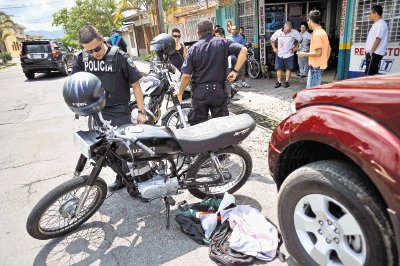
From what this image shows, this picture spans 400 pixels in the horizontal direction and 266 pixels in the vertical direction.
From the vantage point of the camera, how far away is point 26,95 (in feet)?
34.8

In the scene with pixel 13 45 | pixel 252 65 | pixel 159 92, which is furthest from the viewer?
pixel 13 45

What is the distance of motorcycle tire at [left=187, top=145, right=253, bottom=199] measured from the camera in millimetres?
3080

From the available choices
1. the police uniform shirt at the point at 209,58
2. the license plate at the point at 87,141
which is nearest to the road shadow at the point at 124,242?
the license plate at the point at 87,141

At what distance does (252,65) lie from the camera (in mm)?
10219

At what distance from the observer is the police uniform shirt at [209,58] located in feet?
11.9

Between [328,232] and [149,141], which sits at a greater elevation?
[149,141]

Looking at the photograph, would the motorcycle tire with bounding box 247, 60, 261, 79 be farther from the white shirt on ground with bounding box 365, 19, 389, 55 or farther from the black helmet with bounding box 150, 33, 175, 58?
the black helmet with bounding box 150, 33, 175, 58

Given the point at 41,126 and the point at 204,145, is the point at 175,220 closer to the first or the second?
the point at 204,145

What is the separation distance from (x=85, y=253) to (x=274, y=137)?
1.91 metres

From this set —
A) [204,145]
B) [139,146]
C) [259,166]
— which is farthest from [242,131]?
[259,166]

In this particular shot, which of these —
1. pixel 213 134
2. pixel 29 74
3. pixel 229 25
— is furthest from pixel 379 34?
pixel 29 74

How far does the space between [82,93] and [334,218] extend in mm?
2041

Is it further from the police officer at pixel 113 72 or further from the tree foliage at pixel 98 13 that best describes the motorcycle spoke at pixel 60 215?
the tree foliage at pixel 98 13

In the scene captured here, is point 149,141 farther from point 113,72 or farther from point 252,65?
point 252,65
